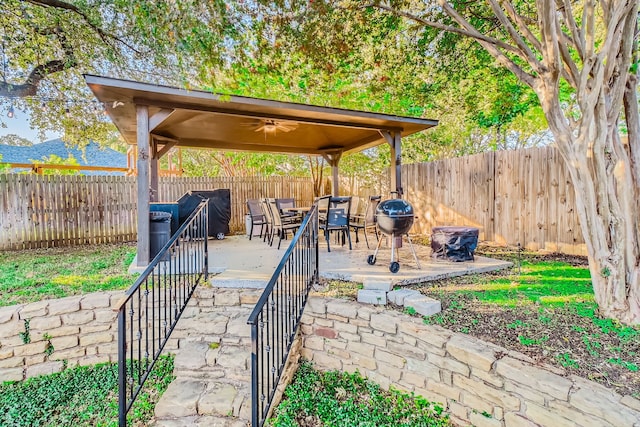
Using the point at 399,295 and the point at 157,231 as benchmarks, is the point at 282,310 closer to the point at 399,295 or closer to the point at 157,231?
the point at 399,295

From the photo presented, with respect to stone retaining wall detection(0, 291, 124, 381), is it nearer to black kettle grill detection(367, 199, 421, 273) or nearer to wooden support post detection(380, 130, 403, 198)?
black kettle grill detection(367, 199, 421, 273)

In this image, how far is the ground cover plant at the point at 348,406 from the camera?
2.46m

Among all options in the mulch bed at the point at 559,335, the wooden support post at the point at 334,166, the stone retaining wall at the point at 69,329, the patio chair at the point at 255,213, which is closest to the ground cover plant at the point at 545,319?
the mulch bed at the point at 559,335

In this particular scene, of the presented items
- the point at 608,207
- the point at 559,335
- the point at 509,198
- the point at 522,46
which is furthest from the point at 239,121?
the point at 559,335

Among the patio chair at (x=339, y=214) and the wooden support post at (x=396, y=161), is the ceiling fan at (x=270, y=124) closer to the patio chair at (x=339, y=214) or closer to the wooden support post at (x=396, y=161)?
the patio chair at (x=339, y=214)

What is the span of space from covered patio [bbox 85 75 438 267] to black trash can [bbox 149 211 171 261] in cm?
20

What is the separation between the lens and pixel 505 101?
623 cm

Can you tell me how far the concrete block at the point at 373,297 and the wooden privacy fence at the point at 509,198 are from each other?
2.72m

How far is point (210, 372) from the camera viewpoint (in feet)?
9.46

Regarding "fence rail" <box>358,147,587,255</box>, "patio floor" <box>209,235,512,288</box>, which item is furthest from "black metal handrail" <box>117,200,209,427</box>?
"fence rail" <box>358,147,587,255</box>

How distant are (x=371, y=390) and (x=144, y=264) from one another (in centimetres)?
335

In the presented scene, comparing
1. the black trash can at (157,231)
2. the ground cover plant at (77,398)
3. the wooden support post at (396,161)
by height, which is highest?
the wooden support post at (396,161)

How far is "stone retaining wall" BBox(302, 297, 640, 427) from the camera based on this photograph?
1750mm

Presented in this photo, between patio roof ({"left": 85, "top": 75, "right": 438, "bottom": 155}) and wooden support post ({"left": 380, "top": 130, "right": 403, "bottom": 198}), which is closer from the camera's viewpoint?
patio roof ({"left": 85, "top": 75, "right": 438, "bottom": 155})
